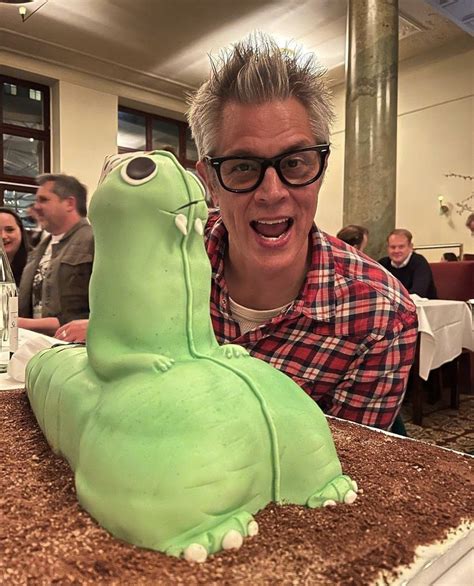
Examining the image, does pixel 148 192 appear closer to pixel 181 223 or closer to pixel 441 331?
pixel 181 223

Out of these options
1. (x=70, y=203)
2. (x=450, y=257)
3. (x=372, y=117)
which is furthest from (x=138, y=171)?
(x=450, y=257)

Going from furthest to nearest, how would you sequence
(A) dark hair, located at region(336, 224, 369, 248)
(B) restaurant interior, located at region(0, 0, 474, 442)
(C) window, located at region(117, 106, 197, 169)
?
(C) window, located at region(117, 106, 197, 169) < (B) restaurant interior, located at region(0, 0, 474, 442) < (A) dark hair, located at region(336, 224, 369, 248)

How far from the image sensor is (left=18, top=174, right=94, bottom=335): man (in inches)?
79.6

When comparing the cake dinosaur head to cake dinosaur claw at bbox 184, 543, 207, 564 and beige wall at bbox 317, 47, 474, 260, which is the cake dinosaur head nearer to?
cake dinosaur claw at bbox 184, 543, 207, 564

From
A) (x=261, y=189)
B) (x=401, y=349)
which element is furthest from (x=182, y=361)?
(x=401, y=349)

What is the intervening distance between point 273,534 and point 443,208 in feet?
19.6

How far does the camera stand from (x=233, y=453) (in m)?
0.39

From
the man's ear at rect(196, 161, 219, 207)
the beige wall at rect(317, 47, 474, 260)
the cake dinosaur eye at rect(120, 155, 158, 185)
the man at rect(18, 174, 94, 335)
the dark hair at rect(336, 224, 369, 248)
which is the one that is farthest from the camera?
the beige wall at rect(317, 47, 474, 260)

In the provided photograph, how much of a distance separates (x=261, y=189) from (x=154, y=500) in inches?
22.8

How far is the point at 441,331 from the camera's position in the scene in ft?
9.12

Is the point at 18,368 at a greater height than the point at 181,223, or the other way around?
the point at 181,223

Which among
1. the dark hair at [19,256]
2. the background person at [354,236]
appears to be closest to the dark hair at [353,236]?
the background person at [354,236]

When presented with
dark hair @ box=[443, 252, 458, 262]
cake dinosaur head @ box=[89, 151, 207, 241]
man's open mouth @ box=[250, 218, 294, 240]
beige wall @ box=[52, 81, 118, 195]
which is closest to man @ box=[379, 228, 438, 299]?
dark hair @ box=[443, 252, 458, 262]

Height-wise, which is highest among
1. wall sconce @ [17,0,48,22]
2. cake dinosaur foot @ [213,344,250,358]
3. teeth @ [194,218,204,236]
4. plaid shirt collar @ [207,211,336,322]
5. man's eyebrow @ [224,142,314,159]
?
wall sconce @ [17,0,48,22]
